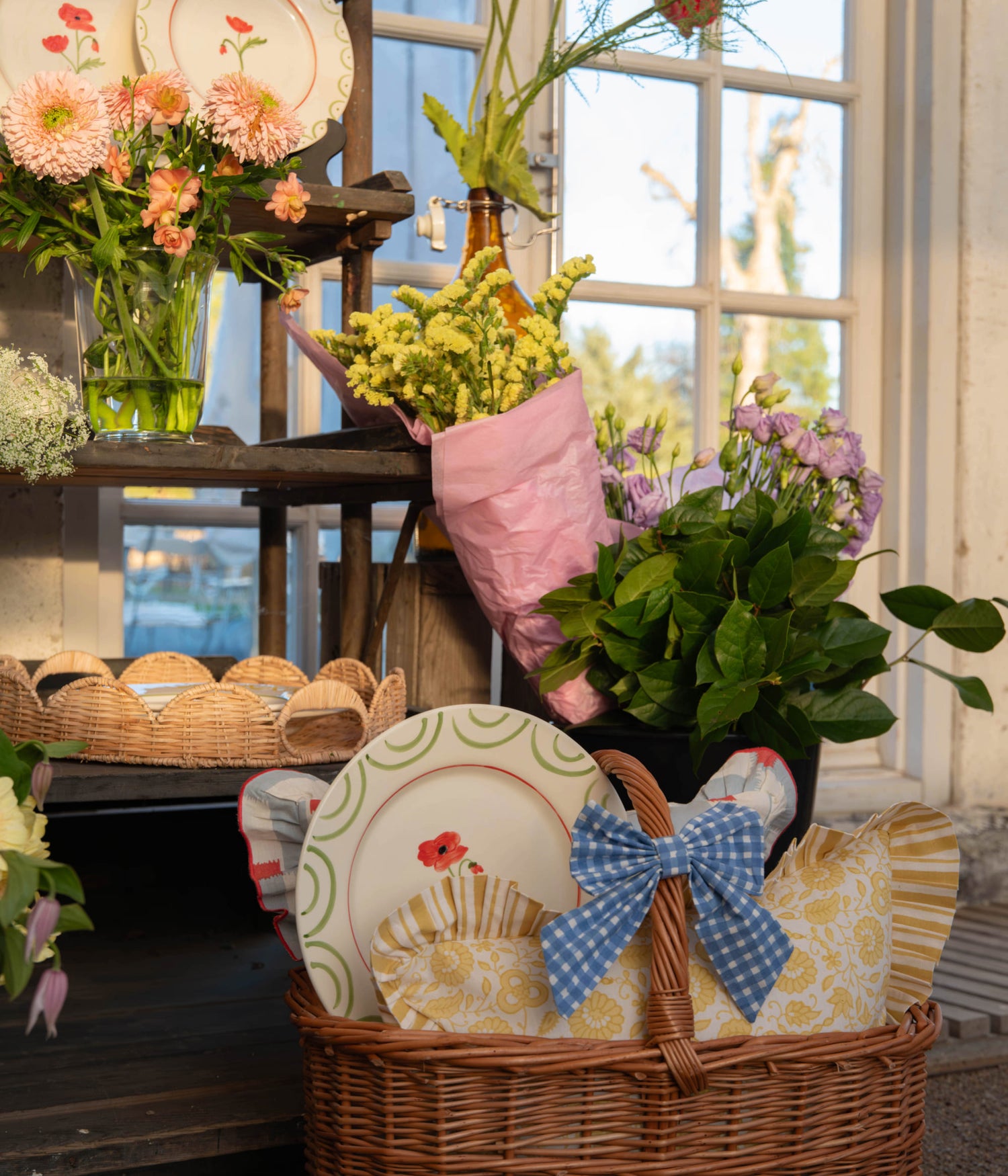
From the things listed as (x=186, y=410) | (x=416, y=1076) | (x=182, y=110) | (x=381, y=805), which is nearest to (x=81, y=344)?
(x=186, y=410)

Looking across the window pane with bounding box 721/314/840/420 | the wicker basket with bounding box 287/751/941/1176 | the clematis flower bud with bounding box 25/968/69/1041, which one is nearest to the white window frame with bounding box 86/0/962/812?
the window pane with bounding box 721/314/840/420

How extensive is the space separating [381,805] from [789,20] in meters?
1.82

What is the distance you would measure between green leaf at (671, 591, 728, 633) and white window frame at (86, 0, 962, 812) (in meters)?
1.04

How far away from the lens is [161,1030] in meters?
1.05

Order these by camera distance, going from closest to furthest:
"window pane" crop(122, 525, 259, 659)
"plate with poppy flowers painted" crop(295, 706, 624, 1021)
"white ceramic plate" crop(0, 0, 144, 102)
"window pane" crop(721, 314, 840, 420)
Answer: "plate with poppy flowers painted" crop(295, 706, 624, 1021) → "white ceramic plate" crop(0, 0, 144, 102) → "window pane" crop(122, 525, 259, 659) → "window pane" crop(721, 314, 840, 420)

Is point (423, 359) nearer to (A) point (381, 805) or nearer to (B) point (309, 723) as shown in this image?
(B) point (309, 723)

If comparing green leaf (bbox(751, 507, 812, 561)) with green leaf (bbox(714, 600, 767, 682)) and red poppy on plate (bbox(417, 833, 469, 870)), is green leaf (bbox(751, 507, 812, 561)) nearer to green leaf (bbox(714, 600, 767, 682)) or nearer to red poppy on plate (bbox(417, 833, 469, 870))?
green leaf (bbox(714, 600, 767, 682))

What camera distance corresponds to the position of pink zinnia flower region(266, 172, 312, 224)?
1087 mm

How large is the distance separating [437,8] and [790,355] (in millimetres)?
834

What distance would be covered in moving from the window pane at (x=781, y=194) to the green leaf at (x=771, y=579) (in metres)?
1.20

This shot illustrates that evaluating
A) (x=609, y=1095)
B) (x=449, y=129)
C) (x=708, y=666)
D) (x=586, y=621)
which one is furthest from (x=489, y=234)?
(x=609, y=1095)

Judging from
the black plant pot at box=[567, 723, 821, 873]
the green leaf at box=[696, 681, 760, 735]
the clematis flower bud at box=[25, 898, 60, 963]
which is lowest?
the black plant pot at box=[567, 723, 821, 873]

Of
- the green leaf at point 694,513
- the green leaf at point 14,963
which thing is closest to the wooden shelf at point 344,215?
the green leaf at point 694,513

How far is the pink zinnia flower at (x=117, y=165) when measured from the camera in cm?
102
